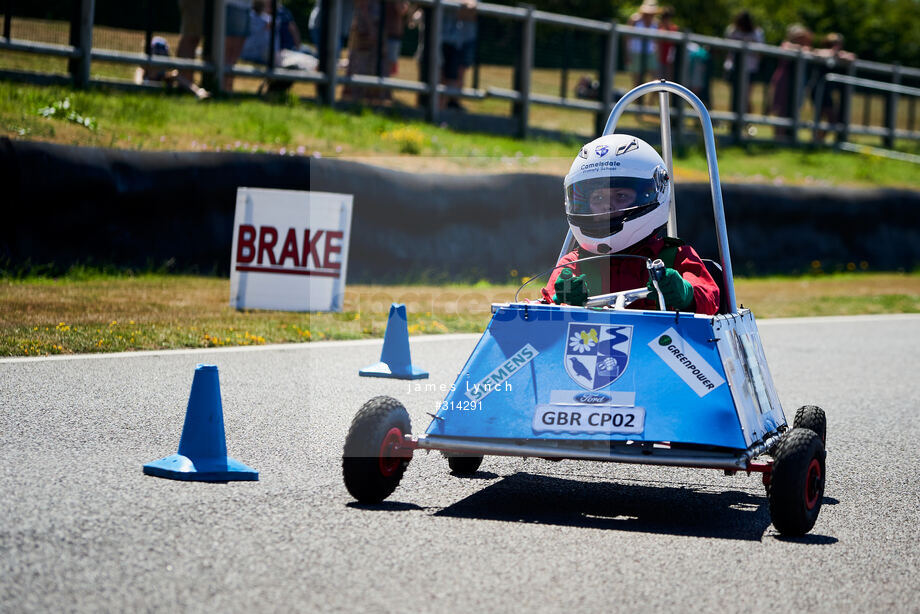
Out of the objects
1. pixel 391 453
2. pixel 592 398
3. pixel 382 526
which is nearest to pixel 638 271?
pixel 592 398

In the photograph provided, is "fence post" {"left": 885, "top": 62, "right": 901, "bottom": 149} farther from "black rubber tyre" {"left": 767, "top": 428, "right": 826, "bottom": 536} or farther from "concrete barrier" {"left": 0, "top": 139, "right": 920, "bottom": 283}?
"black rubber tyre" {"left": 767, "top": 428, "right": 826, "bottom": 536}

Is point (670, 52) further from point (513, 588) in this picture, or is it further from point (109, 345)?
point (513, 588)

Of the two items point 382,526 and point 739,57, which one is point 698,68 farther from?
point 382,526

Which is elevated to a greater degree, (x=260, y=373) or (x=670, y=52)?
(x=670, y=52)

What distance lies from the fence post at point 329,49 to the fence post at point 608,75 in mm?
4694

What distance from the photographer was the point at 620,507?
6.01 metres

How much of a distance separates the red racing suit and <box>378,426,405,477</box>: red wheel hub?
1.15 m

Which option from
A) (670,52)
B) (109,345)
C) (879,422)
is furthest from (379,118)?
(879,422)

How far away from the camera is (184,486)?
230 inches

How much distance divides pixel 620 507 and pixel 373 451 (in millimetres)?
1167

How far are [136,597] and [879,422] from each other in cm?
578

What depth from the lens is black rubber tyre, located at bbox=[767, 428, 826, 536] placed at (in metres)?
5.35

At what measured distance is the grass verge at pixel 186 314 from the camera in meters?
9.94

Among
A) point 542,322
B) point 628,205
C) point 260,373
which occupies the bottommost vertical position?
point 260,373
